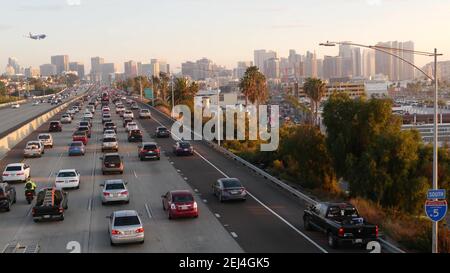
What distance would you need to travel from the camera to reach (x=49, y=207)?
2639 centimetres

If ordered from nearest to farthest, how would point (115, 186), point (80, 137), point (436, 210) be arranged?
point (436, 210) < point (115, 186) < point (80, 137)

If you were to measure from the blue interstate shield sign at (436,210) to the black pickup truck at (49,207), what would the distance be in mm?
15144

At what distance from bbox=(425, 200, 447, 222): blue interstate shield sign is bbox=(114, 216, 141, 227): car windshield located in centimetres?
976

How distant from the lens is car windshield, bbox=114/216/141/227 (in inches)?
864

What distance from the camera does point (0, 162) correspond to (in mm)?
47719

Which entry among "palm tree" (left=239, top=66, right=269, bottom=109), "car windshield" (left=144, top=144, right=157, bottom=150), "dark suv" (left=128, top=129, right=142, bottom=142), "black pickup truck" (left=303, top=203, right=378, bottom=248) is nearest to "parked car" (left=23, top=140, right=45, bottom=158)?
"car windshield" (left=144, top=144, right=157, bottom=150)

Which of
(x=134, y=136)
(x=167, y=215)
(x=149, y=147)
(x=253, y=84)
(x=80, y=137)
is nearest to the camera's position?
(x=167, y=215)

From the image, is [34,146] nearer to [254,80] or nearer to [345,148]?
[345,148]

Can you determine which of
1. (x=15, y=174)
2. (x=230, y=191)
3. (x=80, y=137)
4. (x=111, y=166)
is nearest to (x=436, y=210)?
(x=230, y=191)

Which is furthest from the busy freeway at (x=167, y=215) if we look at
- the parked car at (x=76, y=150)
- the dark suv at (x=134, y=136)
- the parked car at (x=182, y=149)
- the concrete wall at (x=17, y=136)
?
the dark suv at (x=134, y=136)

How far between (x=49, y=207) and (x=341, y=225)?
12614 mm

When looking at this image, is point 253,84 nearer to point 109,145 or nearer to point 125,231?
point 109,145
